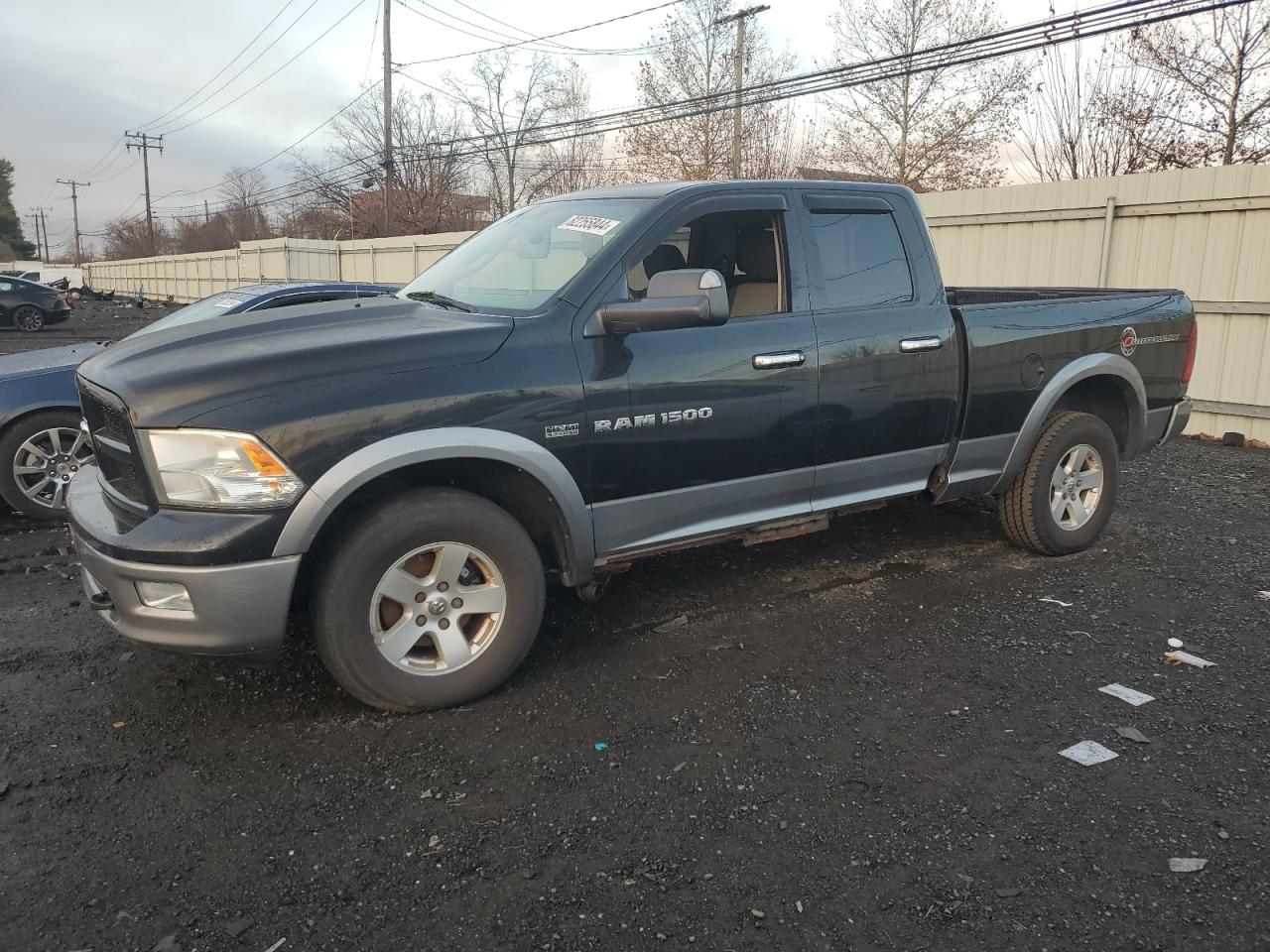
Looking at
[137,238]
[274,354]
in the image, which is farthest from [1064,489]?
[137,238]

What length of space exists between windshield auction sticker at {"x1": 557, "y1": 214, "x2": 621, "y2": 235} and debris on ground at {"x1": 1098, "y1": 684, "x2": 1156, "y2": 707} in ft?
9.32

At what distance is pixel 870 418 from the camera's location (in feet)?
14.7

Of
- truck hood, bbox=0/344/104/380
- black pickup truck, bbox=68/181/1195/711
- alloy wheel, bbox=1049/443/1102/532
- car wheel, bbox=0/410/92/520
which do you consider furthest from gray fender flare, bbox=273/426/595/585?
car wheel, bbox=0/410/92/520

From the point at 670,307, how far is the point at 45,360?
16.4 ft

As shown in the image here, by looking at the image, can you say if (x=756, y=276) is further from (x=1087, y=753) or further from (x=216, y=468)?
(x=216, y=468)

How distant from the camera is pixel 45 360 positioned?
6.30 metres

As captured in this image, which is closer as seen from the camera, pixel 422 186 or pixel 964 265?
pixel 964 265

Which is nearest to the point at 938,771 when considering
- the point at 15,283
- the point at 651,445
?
the point at 651,445

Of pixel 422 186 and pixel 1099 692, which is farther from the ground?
pixel 422 186

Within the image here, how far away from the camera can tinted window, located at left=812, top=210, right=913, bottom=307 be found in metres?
4.49

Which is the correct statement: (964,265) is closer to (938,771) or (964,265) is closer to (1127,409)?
(1127,409)

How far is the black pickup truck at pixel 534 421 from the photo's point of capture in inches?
122

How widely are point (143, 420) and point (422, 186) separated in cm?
4053

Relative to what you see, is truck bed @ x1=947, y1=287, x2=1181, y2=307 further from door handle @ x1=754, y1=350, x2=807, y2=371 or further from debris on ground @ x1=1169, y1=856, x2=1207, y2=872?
debris on ground @ x1=1169, y1=856, x2=1207, y2=872
